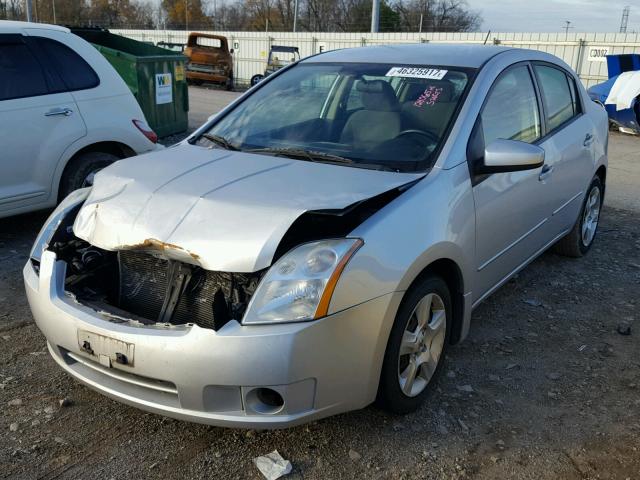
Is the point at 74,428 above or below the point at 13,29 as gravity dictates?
below

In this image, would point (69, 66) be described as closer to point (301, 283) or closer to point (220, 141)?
point (220, 141)

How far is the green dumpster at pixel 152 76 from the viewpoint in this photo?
9.46 metres

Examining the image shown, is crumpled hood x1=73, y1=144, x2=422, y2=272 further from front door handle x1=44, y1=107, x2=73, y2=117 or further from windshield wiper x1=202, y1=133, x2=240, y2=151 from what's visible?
front door handle x1=44, y1=107, x2=73, y2=117

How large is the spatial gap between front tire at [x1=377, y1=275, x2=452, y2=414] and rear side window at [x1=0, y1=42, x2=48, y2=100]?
4.00 metres

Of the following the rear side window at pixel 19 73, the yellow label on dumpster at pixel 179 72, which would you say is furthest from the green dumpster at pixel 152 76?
the rear side window at pixel 19 73

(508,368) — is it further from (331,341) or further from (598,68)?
(598,68)

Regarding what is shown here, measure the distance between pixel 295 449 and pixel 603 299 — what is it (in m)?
2.91

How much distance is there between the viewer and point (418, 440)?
2898 mm

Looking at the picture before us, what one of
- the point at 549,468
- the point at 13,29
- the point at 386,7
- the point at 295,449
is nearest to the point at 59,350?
the point at 295,449

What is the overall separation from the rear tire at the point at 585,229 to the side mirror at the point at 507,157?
210cm

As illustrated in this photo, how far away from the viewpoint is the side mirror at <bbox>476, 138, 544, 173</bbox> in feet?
10.6

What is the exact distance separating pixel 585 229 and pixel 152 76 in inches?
275

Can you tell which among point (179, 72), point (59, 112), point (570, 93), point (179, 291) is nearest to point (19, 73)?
point (59, 112)

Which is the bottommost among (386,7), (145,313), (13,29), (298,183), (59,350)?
(59,350)
